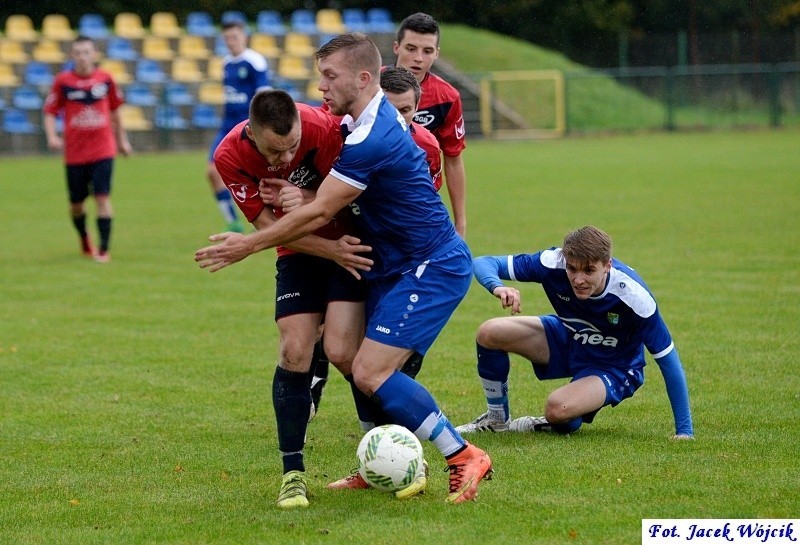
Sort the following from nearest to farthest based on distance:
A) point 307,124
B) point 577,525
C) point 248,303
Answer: point 577,525, point 307,124, point 248,303

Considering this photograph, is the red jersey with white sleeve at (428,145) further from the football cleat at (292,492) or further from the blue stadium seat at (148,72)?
the blue stadium seat at (148,72)

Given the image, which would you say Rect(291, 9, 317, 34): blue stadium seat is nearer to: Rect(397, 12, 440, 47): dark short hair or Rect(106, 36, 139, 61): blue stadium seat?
Rect(106, 36, 139, 61): blue stadium seat

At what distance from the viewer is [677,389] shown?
5660 millimetres

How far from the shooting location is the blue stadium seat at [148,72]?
3169 centimetres

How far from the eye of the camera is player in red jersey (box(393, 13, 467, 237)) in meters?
6.93

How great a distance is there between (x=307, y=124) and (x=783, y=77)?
3290 centimetres

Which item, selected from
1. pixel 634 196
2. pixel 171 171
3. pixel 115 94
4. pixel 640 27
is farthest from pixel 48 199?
pixel 640 27

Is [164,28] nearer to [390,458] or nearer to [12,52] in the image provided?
[12,52]

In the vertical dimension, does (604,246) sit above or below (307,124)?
below

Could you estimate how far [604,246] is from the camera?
18.0 feet

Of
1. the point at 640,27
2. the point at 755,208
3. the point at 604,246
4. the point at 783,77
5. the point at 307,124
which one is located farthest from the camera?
the point at 640,27

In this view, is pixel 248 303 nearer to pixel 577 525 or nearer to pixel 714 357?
pixel 714 357

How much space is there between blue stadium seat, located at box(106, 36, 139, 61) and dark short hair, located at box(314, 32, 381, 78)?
2842 cm

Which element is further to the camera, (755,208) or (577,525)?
(755,208)
